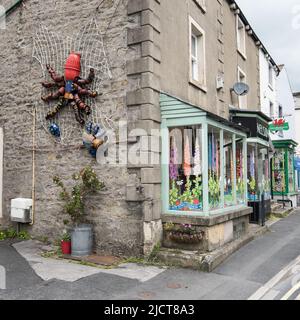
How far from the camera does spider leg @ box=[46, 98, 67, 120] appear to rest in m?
8.73

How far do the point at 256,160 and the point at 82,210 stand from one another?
6840 mm

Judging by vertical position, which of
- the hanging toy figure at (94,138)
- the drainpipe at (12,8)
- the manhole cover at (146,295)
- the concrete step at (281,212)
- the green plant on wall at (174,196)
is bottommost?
the manhole cover at (146,295)

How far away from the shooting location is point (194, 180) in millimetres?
8094

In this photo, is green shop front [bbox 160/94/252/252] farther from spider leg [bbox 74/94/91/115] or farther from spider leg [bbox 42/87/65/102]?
spider leg [bbox 42/87/65/102]

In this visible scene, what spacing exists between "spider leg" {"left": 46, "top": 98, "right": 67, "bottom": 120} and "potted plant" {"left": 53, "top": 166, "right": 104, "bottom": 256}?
1.73 meters

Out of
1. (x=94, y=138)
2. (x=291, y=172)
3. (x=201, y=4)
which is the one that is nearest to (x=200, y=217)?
(x=94, y=138)

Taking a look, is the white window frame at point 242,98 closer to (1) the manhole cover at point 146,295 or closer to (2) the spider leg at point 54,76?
(2) the spider leg at point 54,76

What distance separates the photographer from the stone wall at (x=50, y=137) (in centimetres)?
784

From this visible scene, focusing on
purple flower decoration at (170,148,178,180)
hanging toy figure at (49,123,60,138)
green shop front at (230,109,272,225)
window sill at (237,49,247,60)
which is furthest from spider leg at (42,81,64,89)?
window sill at (237,49,247,60)

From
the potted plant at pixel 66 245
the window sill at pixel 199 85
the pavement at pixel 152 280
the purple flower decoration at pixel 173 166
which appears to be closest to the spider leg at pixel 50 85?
the purple flower decoration at pixel 173 166

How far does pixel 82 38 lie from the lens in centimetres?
865

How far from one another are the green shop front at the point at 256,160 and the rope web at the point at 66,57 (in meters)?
5.49

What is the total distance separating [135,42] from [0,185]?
5.50 meters

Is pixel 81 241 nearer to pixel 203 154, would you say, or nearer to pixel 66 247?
pixel 66 247
